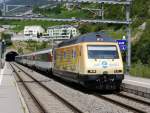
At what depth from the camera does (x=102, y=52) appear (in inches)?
1063

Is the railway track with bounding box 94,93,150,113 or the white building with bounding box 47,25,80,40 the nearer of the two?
the railway track with bounding box 94,93,150,113

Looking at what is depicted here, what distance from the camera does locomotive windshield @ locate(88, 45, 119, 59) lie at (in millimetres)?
26953

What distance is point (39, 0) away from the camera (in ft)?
144

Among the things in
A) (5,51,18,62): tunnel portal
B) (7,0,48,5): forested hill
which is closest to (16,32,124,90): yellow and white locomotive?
(7,0,48,5): forested hill

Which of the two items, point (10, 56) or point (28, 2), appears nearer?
point (28, 2)

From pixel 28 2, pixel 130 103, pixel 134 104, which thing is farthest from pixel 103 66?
pixel 28 2

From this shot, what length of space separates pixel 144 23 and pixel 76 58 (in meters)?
44.3

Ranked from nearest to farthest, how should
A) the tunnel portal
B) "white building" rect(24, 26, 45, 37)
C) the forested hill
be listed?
the forested hill → "white building" rect(24, 26, 45, 37) → the tunnel portal

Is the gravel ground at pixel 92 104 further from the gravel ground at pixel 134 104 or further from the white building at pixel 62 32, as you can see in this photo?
the white building at pixel 62 32

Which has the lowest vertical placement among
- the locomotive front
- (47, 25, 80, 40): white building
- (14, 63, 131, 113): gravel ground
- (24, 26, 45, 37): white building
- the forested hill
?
(14, 63, 131, 113): gravel ground

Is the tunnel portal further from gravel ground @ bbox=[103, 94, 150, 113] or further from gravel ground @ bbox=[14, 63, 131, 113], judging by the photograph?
gravel ground @ bbox=[103, 94, 150, 113]

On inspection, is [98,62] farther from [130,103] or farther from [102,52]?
[130,103]

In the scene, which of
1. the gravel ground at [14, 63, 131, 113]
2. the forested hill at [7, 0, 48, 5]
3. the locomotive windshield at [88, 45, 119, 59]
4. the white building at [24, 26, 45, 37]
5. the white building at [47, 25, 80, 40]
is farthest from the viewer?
the white building at [24, 26, 45, 37]

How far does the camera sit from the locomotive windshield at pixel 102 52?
2695 cm
